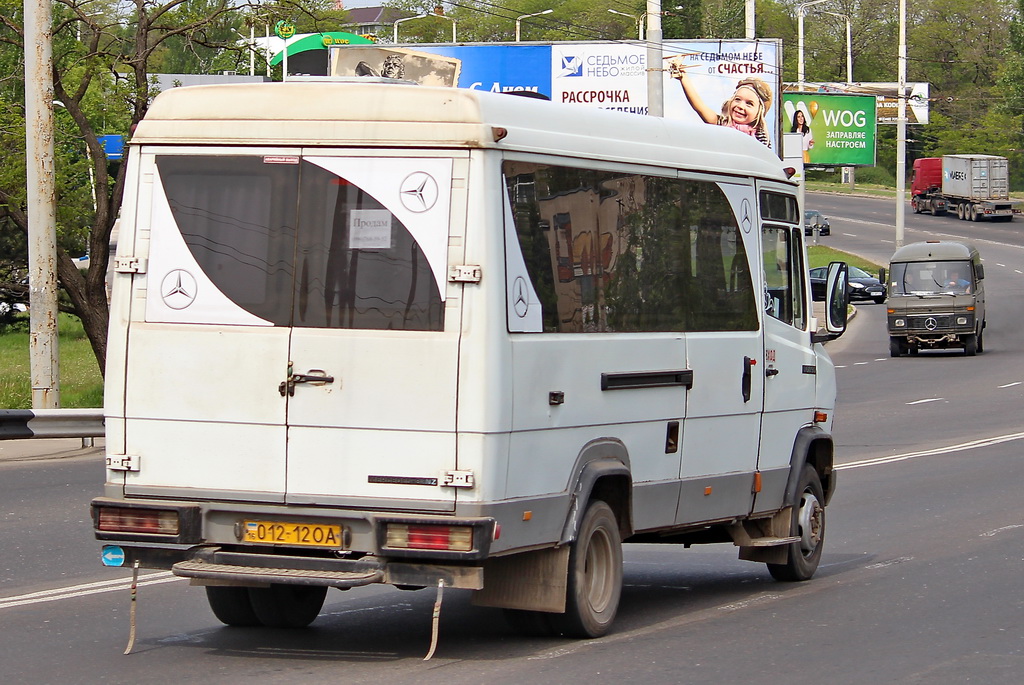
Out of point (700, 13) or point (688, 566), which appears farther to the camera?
point (700, 13)

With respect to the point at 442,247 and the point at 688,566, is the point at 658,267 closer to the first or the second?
the point at 442,247

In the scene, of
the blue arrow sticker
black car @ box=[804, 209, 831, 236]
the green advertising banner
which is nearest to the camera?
the blue arrow sticker

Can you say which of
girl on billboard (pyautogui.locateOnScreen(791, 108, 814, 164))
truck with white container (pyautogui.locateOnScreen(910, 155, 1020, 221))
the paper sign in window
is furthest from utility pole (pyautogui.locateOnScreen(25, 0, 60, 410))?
truck with white container (pyautogui.locateOnScreen(910, 155, 1020, 221))

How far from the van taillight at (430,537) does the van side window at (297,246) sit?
0.85 meters

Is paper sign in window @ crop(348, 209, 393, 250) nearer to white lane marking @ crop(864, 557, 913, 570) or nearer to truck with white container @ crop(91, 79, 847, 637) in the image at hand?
truck with white container @ crop(91, 79, 847, 637)

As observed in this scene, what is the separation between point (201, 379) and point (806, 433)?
4.33m

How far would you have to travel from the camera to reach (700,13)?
118375 millimetres

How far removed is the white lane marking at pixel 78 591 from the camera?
882cm

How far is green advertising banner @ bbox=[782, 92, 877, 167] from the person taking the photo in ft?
186

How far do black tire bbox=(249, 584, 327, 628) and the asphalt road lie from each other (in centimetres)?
9

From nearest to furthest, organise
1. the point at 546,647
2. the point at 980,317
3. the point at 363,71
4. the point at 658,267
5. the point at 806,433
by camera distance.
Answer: the point at 546,647 → the point at 658,267 → the point at 363,71 → the point at 806,433 → the point at 980,317

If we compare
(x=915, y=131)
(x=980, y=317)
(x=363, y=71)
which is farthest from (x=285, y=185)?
(x=915, y=131)

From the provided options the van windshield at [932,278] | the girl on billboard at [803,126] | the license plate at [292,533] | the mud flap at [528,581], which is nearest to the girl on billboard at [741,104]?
the van windshield at [932,278]

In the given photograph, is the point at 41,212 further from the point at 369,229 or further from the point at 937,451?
the point at 369,229
